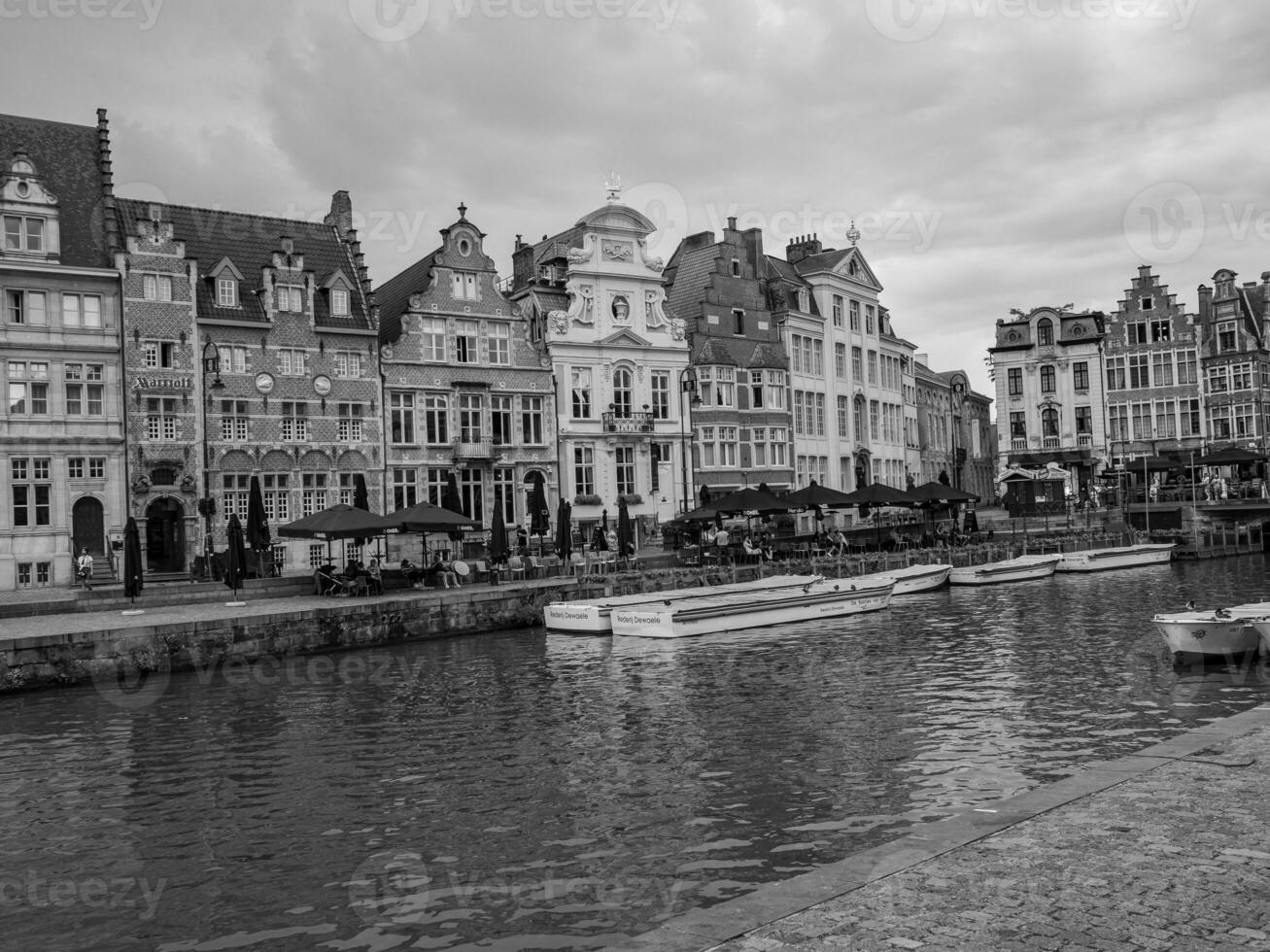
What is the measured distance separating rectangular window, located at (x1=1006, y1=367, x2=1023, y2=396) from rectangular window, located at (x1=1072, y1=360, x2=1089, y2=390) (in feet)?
10.1

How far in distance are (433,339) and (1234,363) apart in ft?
156

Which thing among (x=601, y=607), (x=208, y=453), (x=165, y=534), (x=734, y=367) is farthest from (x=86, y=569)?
(x=734, y=367)

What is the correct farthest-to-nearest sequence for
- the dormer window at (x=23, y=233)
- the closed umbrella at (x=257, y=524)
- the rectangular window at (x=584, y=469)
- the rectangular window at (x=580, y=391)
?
the rectangular window at (x=580, y=391)
the rectangular window at (x=584, y=469)
the dormer window at (x=23, y=233)
the closed umbrella at (x=257, y=524)

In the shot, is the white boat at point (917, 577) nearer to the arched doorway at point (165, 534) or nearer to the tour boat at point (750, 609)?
the tour boat at point (750, 609)

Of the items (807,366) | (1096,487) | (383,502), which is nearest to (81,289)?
(383,502)

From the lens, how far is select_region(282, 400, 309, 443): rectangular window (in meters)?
41.1

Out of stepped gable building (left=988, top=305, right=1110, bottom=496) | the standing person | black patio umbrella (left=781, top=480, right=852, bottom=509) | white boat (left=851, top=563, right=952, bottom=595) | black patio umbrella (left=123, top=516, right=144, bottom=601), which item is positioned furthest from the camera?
stepped gable building (left=988, top=305, right=1110, bottom=496)

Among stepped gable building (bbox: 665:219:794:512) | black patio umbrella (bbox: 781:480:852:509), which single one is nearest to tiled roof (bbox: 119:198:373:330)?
stepped gable building (bbox: 665:219:794:512)

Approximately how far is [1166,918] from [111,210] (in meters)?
40.3

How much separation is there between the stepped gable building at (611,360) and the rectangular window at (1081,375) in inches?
1213

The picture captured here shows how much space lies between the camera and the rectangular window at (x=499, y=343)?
46625 mm

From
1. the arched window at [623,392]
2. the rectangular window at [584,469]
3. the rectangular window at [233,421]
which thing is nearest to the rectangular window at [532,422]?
the rectangular window at [584,469]

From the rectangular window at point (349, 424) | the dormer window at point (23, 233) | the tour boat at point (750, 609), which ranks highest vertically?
the dormer window at point (23, 233)

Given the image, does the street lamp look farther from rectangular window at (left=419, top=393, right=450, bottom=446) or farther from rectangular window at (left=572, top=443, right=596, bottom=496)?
rectangular window at (left=572, top=443, right=596, bottom=496)
